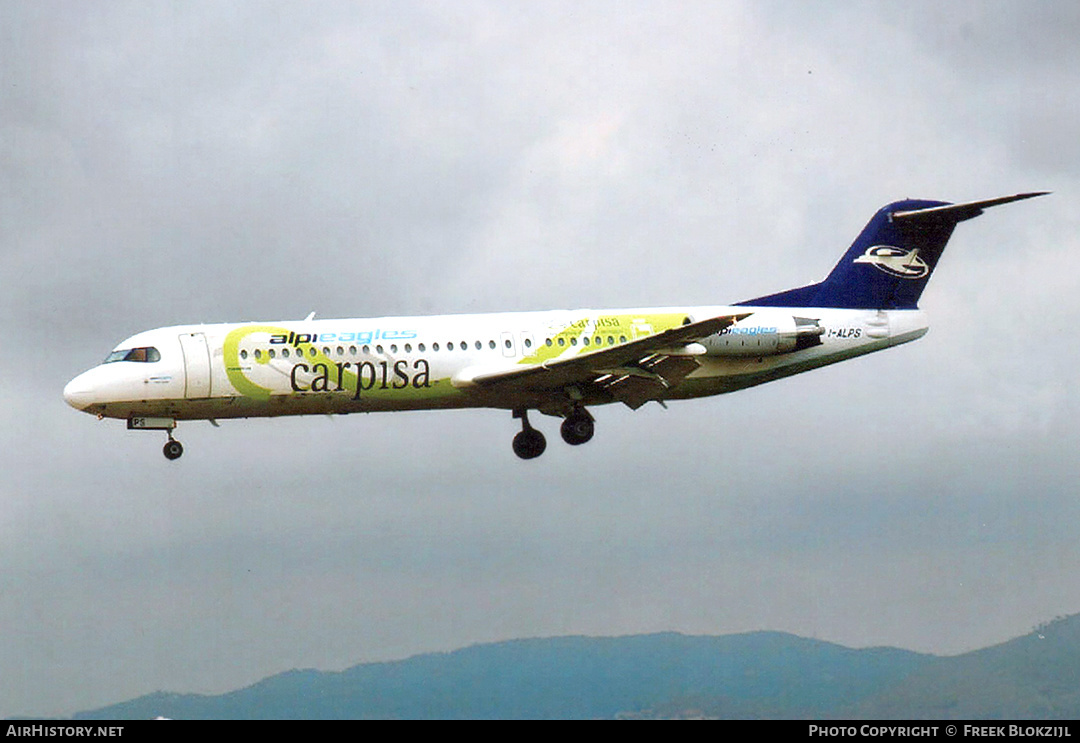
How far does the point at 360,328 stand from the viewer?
4588 cm

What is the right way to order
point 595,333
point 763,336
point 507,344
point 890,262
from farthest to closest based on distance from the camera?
1. point 890,262
2. point 763,336
3. point 595,333
4. point 507,344

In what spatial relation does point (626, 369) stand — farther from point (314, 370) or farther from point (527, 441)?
point (314, 370)

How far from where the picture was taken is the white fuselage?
1766 inches

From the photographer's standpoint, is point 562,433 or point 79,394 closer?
point 79,394

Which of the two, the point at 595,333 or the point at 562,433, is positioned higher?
the point at 595,333

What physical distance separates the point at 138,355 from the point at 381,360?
6797 mm

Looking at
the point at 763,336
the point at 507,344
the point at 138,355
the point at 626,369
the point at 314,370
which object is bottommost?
the point at 626,369

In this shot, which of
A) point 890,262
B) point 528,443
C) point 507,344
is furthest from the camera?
point 890,262

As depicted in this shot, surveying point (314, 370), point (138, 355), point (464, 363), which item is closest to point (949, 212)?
point (464, 363)

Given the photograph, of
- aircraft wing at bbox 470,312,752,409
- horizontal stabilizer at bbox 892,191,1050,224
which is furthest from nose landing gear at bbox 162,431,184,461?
horizontal stabilizer at bbox 892,191,1050,224

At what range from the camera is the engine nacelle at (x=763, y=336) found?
154 ft

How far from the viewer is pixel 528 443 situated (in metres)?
49.4
